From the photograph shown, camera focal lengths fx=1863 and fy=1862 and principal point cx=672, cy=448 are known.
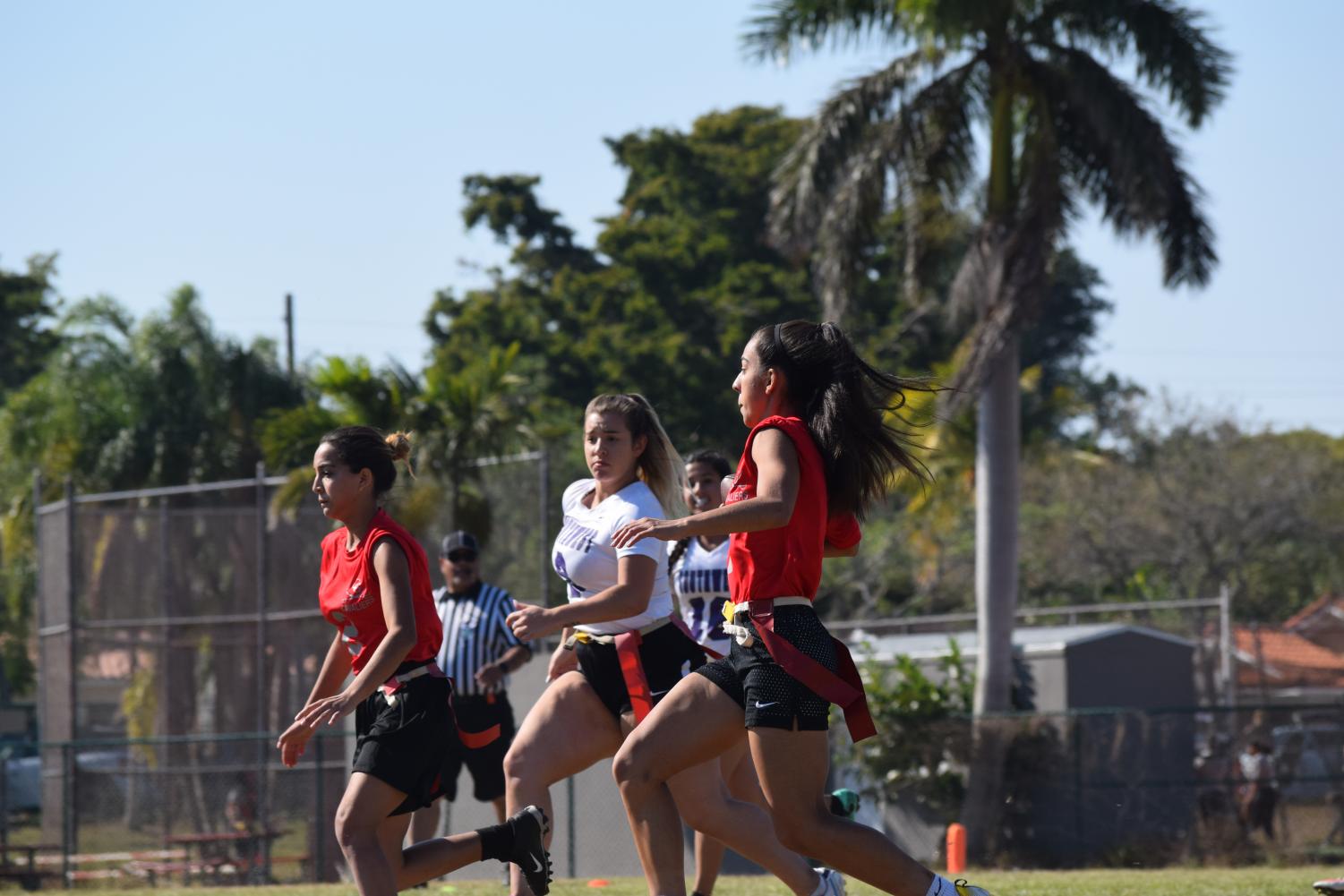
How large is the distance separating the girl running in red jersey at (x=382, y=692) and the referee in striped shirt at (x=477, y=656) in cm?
347

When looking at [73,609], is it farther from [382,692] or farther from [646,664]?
[382,692]

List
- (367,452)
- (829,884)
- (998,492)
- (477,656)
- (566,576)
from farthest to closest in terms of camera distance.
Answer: (998,492)
(477,656)
(566,576)
(367,452)
(829,884)

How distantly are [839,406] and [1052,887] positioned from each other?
5.01 m

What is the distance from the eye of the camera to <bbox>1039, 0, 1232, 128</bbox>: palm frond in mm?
21062

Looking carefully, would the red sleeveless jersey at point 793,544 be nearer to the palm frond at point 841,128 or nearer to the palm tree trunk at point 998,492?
the palm tree trunk at point 998,492

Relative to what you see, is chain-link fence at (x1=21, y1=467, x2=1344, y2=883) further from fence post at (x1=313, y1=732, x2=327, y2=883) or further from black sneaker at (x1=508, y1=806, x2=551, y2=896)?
black sneaker at (x1=508, y1=806, x2=551, y2=896)

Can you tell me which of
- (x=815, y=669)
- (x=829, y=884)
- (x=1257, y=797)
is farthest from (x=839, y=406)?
(x=1257, y=797)

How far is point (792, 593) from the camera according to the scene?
17.7 ft

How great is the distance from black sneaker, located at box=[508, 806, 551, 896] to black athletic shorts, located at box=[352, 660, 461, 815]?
388 mm

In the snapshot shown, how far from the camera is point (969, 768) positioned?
58.6 feet

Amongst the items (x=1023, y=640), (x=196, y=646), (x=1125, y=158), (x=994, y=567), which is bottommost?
(x=1023, y=640)

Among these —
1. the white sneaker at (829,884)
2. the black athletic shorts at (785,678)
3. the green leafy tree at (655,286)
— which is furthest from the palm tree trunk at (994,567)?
the green leafy tree at (655,286)

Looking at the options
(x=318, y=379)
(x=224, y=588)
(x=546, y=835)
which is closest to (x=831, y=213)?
(x=318, y=379)

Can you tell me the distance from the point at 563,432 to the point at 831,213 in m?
4.11
